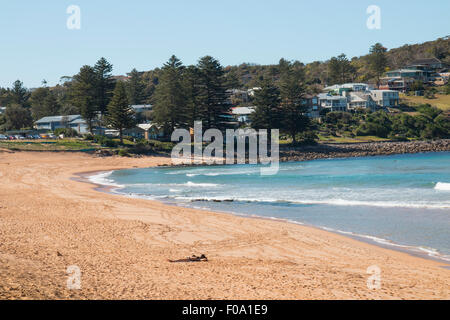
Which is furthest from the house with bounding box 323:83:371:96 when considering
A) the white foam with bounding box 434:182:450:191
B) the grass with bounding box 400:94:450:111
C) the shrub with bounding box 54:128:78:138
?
the white foam with bounding box 434:182:450:191

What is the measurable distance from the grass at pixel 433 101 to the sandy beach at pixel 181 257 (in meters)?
83.6

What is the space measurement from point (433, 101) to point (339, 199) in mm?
81107

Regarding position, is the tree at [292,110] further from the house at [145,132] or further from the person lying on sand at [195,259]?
the person lying on sand at [195,259]

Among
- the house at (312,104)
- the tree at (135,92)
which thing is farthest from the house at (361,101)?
the tree at (135,92)

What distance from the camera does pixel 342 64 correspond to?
116m

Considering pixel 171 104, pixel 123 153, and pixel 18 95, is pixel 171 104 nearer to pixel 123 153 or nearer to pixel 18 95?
pixel 123 153

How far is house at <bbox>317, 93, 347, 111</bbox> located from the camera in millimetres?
91250

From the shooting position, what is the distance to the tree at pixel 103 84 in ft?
232

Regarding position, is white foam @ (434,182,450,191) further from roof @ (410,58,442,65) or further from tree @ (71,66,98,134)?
roof @ (410,58,442,65)

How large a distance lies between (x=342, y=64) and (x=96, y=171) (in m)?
86.4

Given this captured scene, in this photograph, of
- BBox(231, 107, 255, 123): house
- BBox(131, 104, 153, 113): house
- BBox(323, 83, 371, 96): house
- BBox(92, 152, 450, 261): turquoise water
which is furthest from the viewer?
BBox(323, 83, 371, 96): house

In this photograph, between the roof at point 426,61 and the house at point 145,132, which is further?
the roof at point 426,61

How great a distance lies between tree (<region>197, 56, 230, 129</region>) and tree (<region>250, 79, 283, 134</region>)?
4626 millimetres

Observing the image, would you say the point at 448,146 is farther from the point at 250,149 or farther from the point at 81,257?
the point at 81,257
